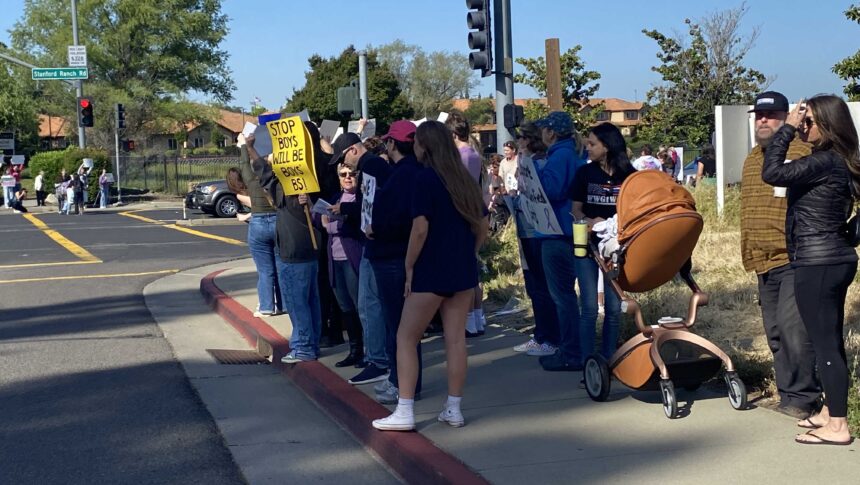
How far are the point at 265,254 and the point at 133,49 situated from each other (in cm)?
4957

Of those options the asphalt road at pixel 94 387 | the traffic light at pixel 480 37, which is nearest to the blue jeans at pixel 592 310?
the asphalt road at pixel 94 387

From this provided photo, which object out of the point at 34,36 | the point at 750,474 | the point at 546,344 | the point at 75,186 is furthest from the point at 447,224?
the point at 34,36

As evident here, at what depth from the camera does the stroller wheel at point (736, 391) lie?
5.90 meters

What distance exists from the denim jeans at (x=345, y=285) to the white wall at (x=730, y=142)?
27.4 feet

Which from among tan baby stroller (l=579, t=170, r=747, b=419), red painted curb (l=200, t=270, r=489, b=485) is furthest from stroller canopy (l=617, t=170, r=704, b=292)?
red painted curb (l=200, t=270, r=489, b=485)

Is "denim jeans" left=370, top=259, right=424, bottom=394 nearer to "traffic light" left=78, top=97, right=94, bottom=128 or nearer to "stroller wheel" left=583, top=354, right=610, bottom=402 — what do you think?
"stroller wheel" left=583, top=354, right=610, bottom=402

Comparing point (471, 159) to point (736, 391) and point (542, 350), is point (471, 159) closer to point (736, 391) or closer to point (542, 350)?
point (542, 350)

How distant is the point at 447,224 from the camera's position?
5641 mm

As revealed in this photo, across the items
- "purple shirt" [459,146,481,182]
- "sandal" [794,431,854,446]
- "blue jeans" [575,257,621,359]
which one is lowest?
"sandal" [794,431,854,446]

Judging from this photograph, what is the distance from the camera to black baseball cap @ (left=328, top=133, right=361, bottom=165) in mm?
7195

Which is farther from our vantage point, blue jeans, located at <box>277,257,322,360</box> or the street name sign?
the street name sign

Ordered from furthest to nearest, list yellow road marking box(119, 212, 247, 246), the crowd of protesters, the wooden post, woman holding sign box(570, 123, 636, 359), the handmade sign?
yellow road marking box(119, 212, 247, 246) → the wooden post → the handmade sign → woman holding sign box(570, 123, 636, 359) → the crowd of protesters

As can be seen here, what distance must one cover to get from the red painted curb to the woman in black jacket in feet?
6.32

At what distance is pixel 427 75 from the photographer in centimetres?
8900
